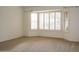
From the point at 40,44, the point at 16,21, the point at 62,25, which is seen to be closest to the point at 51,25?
the point at 62,25

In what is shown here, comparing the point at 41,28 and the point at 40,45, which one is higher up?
the point at 41,28

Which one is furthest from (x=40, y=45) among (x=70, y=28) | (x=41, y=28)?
(x=70, y=28)

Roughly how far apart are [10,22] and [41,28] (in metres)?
0.34

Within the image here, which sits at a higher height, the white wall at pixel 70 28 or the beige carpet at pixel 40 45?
the white wall at pixel 70 28

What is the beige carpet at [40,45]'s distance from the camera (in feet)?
5.74

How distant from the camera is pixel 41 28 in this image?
1.79 m

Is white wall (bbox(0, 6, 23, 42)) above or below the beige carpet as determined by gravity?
above

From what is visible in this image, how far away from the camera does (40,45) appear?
177 cm

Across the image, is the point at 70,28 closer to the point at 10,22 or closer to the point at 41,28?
the point at 41,28

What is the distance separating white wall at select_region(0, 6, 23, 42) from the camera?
1.75 m
